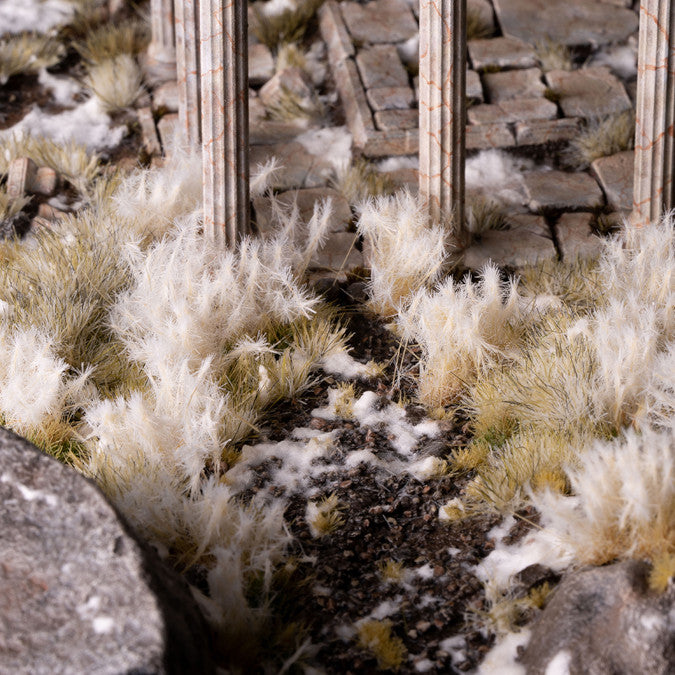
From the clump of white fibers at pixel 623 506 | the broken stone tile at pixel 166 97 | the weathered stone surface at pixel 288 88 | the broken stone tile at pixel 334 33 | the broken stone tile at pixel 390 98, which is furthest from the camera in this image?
the broken stone tile at pixel 334 33

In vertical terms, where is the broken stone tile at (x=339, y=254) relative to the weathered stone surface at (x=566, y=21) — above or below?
below

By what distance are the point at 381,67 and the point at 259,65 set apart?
0.70 meters

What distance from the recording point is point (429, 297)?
421 cm

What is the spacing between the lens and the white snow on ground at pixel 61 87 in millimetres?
5922

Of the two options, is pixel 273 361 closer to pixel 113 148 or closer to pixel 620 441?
pixel 620 441

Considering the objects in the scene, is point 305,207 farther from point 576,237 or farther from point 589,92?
point 589,92

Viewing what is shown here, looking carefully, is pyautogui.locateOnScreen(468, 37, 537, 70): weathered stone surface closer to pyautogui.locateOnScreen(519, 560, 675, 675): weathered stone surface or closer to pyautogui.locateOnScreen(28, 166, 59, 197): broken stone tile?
pyautogui.locateOnScreen(28, 166, 59, 197): broken stone tile

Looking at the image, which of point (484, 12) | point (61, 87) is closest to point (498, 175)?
point (484, 12)

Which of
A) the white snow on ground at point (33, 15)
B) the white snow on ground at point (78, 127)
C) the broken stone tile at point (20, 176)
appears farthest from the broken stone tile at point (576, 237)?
the white snow on ground at point (33, 15)

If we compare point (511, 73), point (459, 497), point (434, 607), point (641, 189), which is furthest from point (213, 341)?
point (511, 73)

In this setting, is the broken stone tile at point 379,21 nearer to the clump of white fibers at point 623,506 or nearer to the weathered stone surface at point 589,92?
the weathered stone surface at point 589,92

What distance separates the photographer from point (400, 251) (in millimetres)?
4344

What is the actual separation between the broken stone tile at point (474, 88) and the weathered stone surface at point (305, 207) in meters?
1.00

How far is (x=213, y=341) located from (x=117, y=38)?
276cm
